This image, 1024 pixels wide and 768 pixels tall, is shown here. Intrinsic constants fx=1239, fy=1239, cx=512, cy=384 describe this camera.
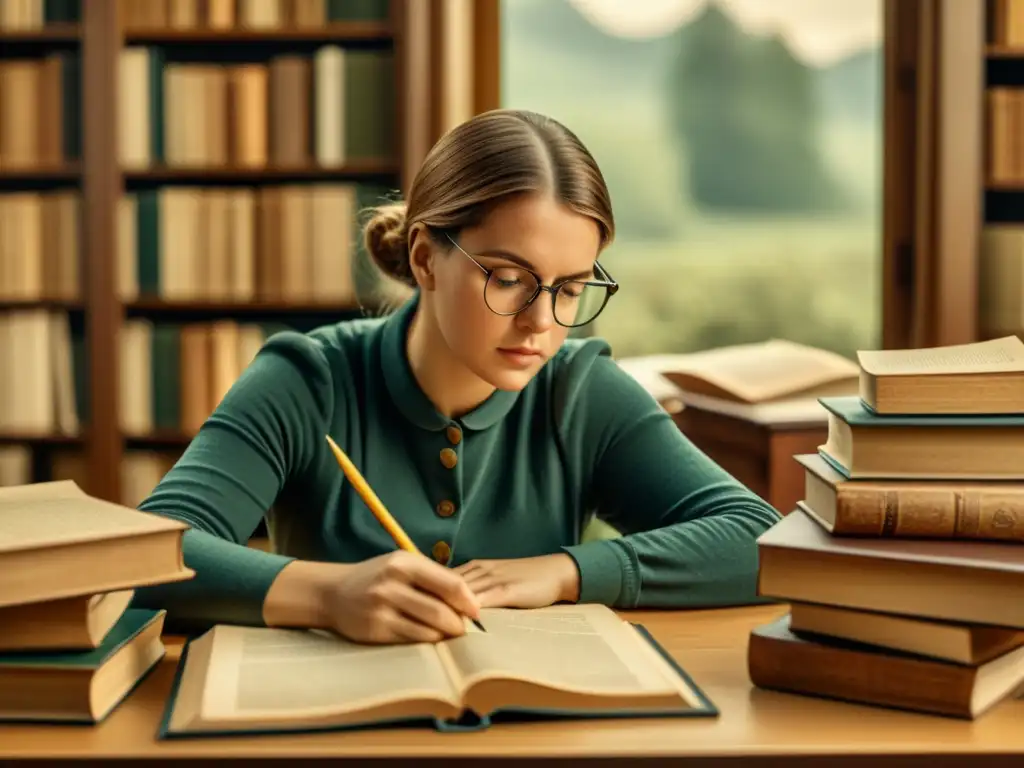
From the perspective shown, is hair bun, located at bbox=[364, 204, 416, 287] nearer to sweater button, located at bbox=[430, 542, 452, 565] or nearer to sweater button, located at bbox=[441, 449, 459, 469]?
sweater button, located at bbox=[441, 449, 459, 469]

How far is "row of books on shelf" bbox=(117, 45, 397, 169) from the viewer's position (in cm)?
316

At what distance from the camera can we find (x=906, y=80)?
3316 mm

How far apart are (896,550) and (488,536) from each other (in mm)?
645

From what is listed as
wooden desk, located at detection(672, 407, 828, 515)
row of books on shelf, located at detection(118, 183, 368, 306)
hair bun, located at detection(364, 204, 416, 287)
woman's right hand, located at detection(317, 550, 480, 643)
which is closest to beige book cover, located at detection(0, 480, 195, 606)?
woman's right hand, located at detection(317, 550, 480, 643)

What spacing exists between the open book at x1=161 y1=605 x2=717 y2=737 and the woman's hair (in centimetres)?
49

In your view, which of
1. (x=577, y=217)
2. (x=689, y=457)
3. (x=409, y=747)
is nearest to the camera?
(x=409, y=747)

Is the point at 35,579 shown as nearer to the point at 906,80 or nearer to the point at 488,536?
the point at 488,536

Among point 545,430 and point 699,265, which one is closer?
point 545,430

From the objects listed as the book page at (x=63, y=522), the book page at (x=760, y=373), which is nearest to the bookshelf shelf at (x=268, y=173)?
the book page at (x=760, y=373)

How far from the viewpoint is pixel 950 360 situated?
0.96 m

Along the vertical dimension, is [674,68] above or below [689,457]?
above

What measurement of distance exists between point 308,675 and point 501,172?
61 cm

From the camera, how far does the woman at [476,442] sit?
1175 millimetres

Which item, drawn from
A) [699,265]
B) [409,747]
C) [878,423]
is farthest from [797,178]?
[409,747]
